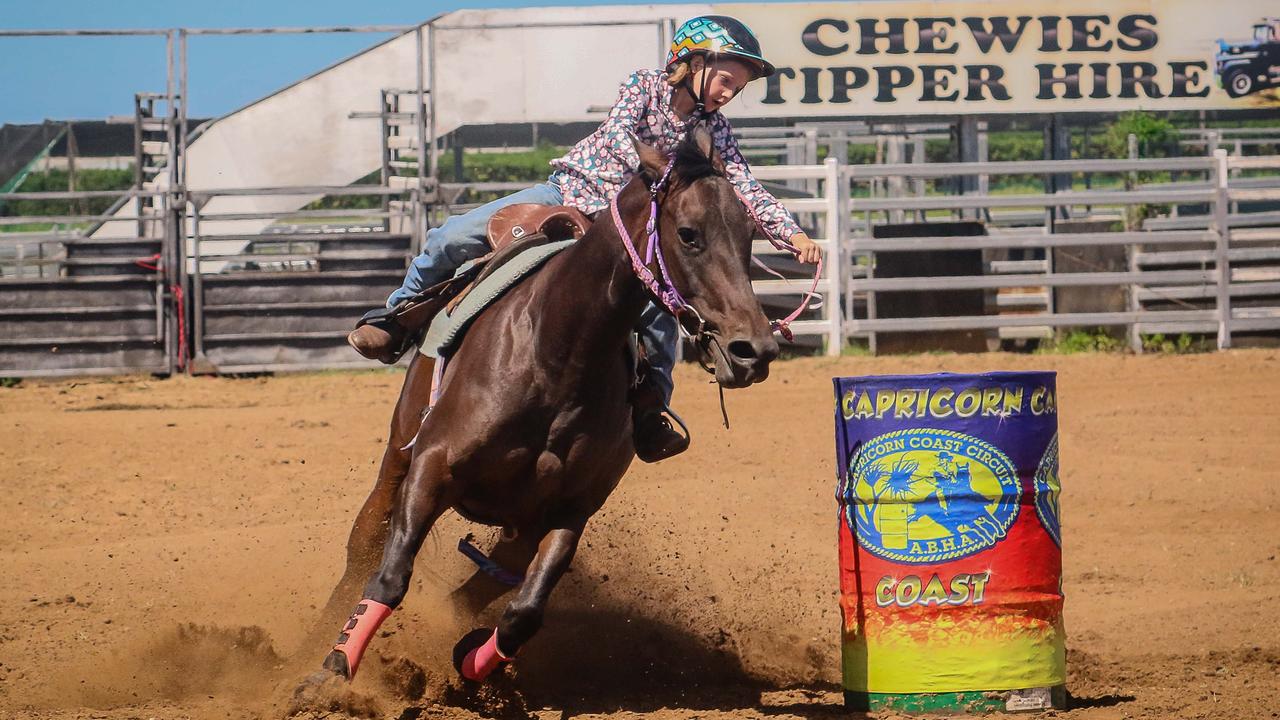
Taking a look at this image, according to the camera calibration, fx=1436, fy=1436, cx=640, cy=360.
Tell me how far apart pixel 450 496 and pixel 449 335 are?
0.59 m

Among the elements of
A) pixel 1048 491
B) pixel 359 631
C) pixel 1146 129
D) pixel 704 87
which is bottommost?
pixel 359 631

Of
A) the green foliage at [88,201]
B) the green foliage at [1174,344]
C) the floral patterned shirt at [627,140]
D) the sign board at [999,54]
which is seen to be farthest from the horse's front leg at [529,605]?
the green foliage at [88,201]

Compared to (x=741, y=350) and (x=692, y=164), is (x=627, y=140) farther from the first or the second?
(x=741, y=350)

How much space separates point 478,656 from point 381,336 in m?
1.43

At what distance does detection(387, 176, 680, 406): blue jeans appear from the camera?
5227 mm

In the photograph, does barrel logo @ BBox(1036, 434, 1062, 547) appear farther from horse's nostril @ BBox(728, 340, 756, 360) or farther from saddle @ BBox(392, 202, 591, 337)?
saddle @ BBox(392, 202, 591, 337)

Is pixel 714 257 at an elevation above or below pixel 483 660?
above

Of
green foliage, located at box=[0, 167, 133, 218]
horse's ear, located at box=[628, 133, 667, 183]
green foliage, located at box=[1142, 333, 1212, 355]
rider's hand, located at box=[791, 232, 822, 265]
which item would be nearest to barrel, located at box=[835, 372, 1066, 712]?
rider's hand, located at box=[791, 232, 822, 265]

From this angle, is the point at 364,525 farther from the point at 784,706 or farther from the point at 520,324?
the point at 784,706

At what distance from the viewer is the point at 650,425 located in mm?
5008

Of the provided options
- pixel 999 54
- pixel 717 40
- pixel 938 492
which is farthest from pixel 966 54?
pixel 938 492

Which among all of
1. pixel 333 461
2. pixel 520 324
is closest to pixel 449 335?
pixel 520 324

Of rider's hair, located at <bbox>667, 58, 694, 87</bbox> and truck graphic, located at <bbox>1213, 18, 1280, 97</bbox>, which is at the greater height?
truck graphic, located at <bbox>1213, 18, 1280, 97</bbox>

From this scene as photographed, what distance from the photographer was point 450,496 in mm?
4691
